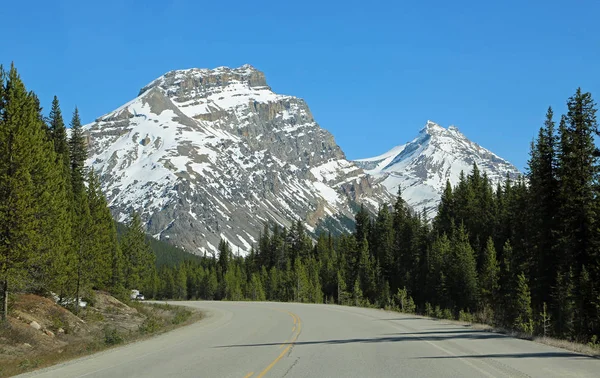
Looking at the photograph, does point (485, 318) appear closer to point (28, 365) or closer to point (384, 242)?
point (28, 365)

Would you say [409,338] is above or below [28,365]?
above

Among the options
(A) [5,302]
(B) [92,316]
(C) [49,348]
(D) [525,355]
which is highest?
(A) [5,302]

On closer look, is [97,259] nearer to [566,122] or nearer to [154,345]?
[154,345]

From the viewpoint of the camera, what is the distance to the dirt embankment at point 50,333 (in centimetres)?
1886

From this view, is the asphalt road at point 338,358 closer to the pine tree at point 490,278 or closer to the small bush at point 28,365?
the small bush at point 28,365

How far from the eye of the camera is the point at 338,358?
14531 millimetres

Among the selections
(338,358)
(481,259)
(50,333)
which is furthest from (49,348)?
(481,259)

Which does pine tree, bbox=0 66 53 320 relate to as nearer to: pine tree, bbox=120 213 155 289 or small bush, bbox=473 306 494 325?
small bush, bbox=473 306 494 325

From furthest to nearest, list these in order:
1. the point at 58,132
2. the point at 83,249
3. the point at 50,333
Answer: the point at 58,132
the point at 83,249
the point at 50,333

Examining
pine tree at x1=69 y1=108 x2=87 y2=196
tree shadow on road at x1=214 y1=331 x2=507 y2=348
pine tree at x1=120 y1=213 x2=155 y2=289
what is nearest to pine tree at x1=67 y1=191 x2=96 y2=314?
tree shadow on road at x1=214 y1=331 x2=507 y2=348

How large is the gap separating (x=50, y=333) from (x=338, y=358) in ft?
61.0

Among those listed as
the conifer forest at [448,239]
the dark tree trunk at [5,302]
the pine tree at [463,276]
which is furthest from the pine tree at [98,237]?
the pine tree at [463,276]

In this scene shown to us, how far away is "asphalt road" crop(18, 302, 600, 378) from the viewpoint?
40.6 ft

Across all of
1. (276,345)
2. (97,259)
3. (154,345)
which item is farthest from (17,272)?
(97,259)
